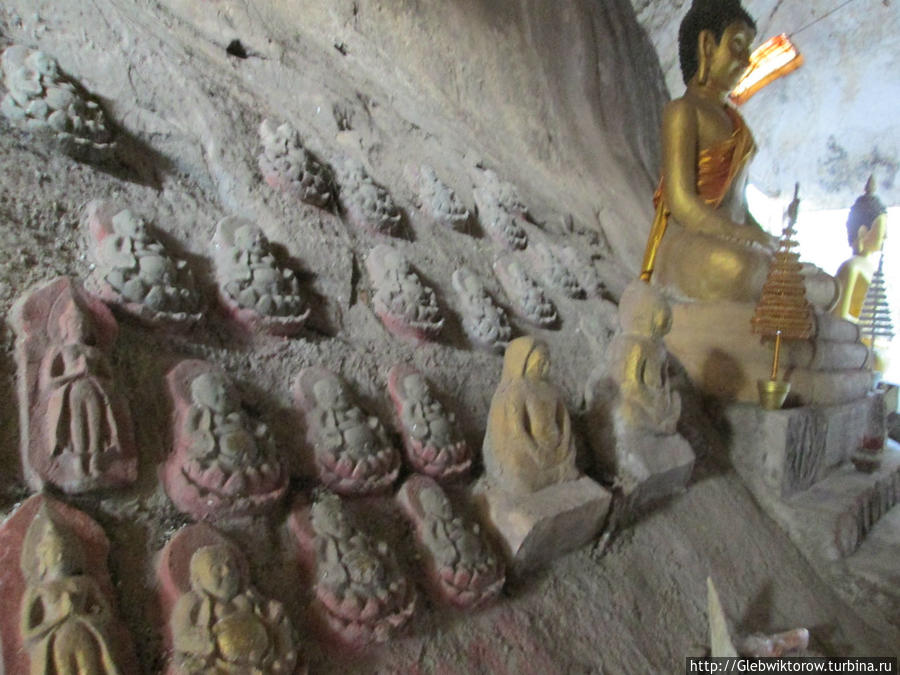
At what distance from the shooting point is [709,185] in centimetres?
288

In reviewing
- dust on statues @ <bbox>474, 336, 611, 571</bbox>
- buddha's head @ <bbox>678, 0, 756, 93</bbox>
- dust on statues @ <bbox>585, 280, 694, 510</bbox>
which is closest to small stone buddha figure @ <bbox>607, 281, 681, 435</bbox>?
dust on statues @ <bbox>585, 280, 694, 510</bbox>

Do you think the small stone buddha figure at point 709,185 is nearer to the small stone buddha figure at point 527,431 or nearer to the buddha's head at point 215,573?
the small stone buddha figure at point 527,431

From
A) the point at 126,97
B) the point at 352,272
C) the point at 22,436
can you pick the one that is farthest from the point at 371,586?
the point at 126,97

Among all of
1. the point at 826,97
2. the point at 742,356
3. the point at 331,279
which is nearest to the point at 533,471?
the point at 331,279

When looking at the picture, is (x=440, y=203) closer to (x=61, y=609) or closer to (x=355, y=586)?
(x=355, y=586)

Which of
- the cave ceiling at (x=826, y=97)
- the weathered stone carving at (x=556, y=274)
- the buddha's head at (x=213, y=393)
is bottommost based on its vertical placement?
the buddha's head at (x=213, y=393)

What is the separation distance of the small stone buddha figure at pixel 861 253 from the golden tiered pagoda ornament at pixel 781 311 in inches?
125

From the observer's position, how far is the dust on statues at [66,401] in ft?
3.37

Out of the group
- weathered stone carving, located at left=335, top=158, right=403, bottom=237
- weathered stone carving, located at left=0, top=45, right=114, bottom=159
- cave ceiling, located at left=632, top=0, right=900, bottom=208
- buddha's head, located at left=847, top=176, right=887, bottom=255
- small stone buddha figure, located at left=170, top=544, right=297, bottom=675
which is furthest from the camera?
cave ceiling, located at left=632, top=0, right=900, bottom=208

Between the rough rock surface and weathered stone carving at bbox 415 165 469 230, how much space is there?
0.06 m

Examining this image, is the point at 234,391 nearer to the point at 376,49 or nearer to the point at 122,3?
the point at 122,3

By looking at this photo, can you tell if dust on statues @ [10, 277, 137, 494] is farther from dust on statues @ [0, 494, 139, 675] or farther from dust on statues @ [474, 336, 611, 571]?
dust on statues @ [474, 336, 611, 571]

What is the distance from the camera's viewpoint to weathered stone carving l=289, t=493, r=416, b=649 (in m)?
1.11

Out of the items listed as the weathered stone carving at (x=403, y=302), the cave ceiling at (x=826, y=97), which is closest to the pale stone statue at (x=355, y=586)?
the weathered stone carving at (x=403, y=302)
